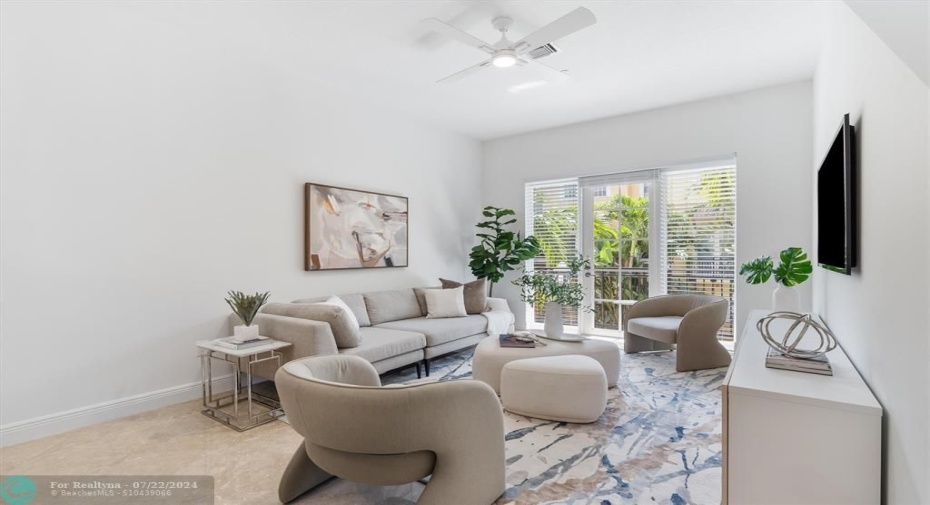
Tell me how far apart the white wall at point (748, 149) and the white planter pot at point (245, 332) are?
414 centimetres

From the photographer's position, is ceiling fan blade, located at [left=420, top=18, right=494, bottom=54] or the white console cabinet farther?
ceiling fan blade, located at [left=420, top=18, right=494, bottom=54]

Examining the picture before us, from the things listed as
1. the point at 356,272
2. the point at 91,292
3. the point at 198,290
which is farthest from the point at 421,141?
the point at 91,292

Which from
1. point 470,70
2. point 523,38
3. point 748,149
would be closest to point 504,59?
point 523,38

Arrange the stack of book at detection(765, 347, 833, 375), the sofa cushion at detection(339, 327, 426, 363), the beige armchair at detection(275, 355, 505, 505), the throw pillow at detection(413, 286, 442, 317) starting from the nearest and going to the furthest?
the beige armchair at detection(275, 355, 505, 505) < the stack of book at detection(765, 347, 833, 375) < the sofa cushion at detection(339, 327, 426, 363) < the throw pillow at detection(413, 286, 442, 317)

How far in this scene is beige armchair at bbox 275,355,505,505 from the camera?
4.92ft

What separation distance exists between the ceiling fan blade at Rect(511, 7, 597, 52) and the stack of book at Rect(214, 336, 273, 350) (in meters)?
2.68

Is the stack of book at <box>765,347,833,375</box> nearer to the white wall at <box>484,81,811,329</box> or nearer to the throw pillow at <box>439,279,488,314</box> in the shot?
the white wall at <box>484,81,811,329</box>

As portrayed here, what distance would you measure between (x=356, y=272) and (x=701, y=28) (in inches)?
145

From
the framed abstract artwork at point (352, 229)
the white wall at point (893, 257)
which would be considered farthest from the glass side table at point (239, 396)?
the white wall at point (893, 257)

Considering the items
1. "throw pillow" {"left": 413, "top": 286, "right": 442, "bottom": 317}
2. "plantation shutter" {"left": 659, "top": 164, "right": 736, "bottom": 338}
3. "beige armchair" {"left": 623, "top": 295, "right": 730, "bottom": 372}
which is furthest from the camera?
"throw pillow" {"left": 413, "top": 286, "right": 442, "bottom": 317}

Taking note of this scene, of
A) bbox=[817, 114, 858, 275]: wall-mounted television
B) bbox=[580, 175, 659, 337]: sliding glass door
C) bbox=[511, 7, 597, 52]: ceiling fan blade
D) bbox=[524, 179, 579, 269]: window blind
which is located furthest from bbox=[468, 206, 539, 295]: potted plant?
bbox=[817, 114, 858, 275]: wall-mounted television

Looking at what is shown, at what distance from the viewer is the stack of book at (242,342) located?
2.88 metres

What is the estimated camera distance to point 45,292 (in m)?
2.64

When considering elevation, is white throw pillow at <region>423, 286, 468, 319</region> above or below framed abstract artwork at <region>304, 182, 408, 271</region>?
below
